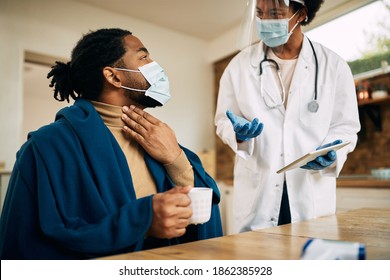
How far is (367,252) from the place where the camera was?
57cm

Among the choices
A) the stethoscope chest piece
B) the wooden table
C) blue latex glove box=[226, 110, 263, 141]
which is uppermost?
the stethoscope chest piece

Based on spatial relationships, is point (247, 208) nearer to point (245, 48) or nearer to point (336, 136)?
point (336, 136)

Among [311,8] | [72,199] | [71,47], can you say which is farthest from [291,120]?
[71,47]

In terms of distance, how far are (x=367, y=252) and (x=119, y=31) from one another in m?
0.93

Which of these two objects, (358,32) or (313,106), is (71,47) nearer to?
(313,106)

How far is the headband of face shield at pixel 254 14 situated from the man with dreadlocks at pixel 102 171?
1.54ft

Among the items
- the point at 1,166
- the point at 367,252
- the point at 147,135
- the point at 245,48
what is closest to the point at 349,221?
the point at 367,252

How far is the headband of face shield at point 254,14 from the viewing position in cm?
127

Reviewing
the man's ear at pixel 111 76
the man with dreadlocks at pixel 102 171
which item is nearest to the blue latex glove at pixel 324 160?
the man with dreadlocks at pixel 102 171

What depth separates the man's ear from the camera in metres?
1.02

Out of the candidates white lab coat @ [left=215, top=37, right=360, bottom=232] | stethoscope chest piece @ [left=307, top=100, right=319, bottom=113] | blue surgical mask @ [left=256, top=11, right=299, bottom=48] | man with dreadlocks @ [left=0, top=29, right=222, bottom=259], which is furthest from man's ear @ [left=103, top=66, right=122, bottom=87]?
stethoscope chest piece @ [left=307, top=100, right=319, bottom=113]

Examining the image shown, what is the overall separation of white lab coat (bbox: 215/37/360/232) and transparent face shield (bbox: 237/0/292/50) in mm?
182

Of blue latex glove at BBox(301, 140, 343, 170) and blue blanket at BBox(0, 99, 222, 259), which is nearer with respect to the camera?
blue blanket at BBox(0, 99, 222, 259)

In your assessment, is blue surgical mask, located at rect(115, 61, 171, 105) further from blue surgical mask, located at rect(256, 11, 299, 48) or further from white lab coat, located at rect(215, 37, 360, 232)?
blue surgical mask, located at rect(256, 11, 299, 48)
